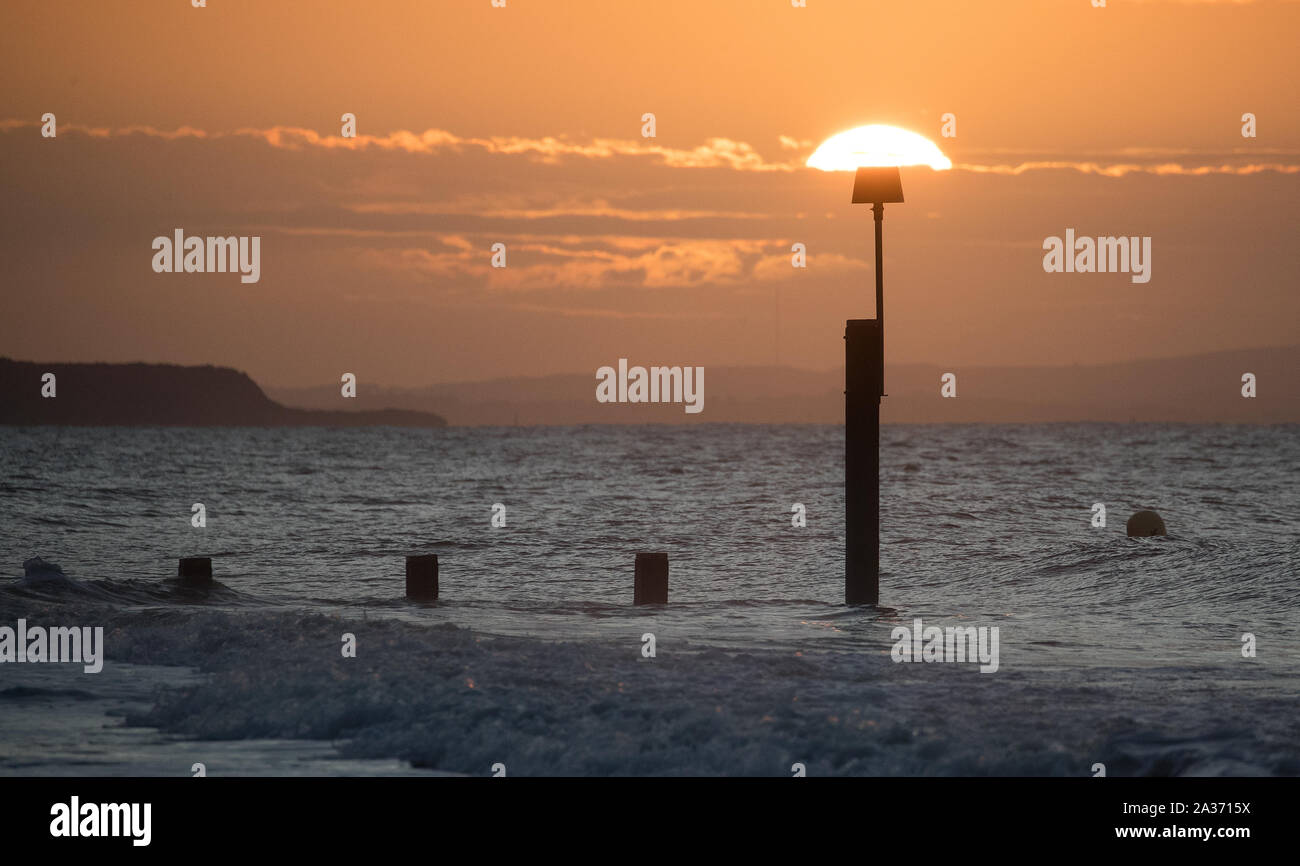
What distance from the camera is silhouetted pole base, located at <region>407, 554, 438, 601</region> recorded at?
19656 millimetres

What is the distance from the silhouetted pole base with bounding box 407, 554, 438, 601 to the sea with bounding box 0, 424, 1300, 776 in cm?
42

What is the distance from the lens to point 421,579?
1977cm

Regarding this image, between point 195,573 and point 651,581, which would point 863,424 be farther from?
point 195,573

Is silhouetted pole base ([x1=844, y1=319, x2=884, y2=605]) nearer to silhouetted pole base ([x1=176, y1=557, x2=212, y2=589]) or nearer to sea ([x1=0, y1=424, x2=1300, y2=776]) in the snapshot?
sea ([x1=0, y1=424, x2=1300, y2=776])

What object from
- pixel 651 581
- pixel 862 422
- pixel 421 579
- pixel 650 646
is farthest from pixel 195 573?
pixel 862 422

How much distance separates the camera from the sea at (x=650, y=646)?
898 cm

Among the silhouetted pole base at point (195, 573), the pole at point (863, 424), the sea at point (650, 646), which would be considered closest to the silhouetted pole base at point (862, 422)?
the pole at point (863, 424)

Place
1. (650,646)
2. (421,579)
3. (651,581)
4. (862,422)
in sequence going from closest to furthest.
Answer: (650,646) < (862,422) < (651,581) < (421,579)

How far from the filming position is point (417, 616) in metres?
17.7

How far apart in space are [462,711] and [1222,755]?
5.03 meters

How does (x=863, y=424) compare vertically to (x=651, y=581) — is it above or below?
above

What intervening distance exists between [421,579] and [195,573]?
3.23 meters
